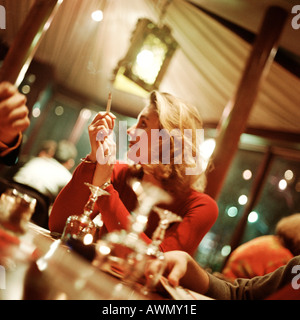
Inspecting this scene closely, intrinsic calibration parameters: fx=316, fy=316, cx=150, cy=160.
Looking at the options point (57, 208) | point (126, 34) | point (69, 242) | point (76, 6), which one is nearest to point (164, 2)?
point (126, 34)

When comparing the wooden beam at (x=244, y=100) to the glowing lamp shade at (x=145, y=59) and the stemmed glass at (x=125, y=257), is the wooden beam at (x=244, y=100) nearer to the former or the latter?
the glowing lamp shade at (x=145, y=59)

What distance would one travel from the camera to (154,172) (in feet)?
6.68

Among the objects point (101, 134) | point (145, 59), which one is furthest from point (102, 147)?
point (145, 59)

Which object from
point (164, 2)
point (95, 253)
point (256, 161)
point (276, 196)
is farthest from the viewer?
point (256, 161)

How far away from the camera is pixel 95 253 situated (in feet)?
3.45

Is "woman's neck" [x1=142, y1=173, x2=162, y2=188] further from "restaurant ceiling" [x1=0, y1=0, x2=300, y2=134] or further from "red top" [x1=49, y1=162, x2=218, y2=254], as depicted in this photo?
"restaurant ceiling" [x1=0, y1=0, x2=300, y2=134]

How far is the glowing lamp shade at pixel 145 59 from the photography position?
230cm

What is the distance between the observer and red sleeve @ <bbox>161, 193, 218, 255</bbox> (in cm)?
160

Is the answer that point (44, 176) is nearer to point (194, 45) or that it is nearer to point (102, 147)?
point (102, 147)

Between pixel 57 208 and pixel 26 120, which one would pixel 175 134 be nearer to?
pixel 57 208

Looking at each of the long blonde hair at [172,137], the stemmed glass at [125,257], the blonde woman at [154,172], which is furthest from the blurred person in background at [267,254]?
the stemmed glass at [125,257]

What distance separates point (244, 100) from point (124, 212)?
197cm

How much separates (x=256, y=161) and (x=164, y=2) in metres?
3.65

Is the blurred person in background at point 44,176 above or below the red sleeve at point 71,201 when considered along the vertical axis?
below
